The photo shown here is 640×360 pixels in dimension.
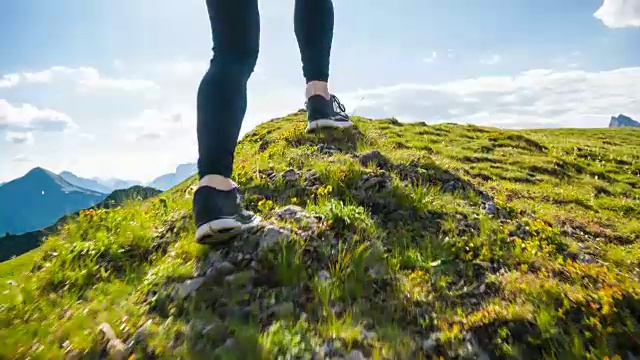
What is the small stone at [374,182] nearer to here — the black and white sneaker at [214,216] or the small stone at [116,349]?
the black and white sneaker at [214,216]

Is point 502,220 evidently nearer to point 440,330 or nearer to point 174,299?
point 440,330

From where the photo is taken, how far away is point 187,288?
10.7 feet

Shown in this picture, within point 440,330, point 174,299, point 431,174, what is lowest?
point 440,330

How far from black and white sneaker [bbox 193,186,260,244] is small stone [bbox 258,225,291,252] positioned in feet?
0.68

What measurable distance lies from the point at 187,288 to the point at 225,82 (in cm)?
165

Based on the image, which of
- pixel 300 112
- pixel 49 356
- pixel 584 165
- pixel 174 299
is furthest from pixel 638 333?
pixel 300 112

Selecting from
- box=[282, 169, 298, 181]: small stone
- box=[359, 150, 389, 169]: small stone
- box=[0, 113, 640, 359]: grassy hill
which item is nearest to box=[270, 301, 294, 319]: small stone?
box=[0, 113, 640, 359]: grassy hill

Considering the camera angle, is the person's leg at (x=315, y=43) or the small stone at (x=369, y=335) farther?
the person's leg at (x=315, y=43)

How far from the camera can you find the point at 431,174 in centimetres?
572

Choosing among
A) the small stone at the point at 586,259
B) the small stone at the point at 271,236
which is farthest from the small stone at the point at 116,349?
the small stone at the point at 586,259

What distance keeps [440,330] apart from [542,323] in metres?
0.61

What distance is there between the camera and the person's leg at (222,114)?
351 centimetres

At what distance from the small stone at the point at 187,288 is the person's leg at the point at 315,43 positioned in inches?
130

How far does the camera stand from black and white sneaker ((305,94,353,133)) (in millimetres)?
6009
